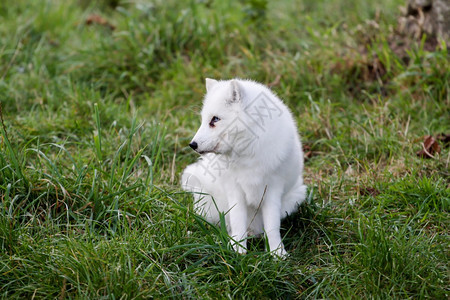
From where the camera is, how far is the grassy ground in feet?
9.53

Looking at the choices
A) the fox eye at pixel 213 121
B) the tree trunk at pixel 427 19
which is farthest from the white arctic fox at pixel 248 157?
the tree trunk at pixel 427 19

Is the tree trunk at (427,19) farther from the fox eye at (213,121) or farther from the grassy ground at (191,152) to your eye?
the fox eye at (213,121)

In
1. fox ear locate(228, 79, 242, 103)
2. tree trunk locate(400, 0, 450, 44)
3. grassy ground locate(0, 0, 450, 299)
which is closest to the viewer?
grassy ground locate(0, 0, 450, 299)

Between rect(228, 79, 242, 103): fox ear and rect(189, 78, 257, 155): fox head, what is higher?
rect(228, 79, 242, 103): fox ear

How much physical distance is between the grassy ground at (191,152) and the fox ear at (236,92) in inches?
30.9

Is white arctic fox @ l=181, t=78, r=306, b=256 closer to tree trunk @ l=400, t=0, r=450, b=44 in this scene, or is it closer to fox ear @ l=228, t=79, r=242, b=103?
fox ear @ l=228, t=79, r=242, b=103

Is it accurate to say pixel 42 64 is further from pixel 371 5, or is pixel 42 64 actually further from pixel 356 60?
pixel 371 5

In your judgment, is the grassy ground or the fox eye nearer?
the grassy ground

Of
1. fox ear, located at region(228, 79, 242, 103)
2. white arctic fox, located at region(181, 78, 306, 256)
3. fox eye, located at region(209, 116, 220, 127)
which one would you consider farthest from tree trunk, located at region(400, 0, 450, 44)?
fox eye, located at region(209, 116, 220, 127)

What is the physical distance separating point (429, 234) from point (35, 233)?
8.39ft

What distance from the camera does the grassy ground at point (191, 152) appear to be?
290cm

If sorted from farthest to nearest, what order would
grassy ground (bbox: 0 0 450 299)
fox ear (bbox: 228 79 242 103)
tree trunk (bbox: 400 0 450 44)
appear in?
tree trunk (bbox: 400 0 450 44) < fox ear (bbox: 228 79 242 103) < grassy ground (bbox: 0 0 450 299)

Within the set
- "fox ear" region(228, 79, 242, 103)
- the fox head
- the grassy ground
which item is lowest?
the grassy ground

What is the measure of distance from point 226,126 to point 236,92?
225 millimetres
